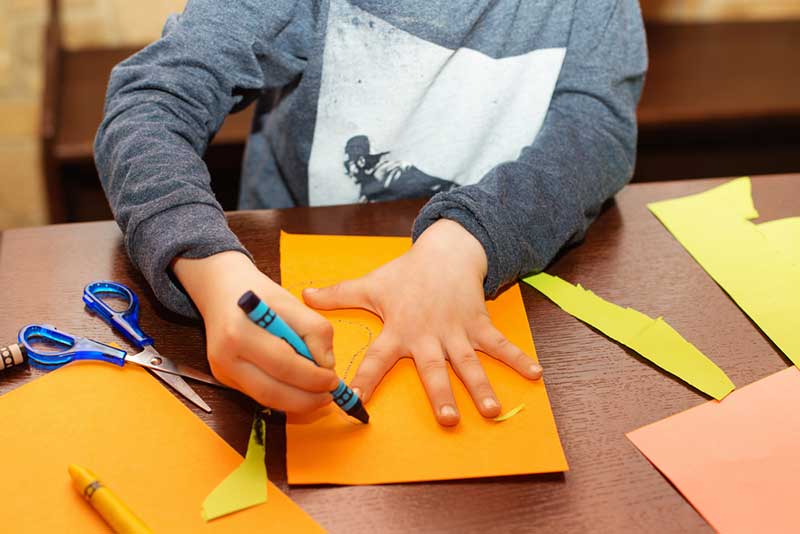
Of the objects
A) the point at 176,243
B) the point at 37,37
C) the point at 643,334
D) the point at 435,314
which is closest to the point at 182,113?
the point at 176,243

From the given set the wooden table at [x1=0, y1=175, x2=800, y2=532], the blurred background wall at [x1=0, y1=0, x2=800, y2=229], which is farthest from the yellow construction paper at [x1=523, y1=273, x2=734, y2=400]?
the blurred background wall at [x1=0, y1=0, x2=800, y2=229]

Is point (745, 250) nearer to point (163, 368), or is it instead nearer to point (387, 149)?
point (387, 149)

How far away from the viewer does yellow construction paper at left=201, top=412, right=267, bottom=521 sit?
47 cm

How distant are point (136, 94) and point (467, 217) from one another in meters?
0.30

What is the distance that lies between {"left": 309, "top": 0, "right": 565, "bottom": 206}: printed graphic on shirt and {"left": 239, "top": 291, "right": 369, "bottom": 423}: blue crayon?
38 cm

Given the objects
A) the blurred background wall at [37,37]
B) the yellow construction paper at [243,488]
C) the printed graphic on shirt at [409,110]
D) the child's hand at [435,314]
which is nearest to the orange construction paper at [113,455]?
the yellow construction paper at [243,488]

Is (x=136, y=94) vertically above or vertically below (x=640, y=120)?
above

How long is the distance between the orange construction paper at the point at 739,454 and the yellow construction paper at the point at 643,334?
0.9 inches

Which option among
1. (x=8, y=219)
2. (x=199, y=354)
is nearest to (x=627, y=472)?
(x=199, y=354)

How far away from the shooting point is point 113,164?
65 centimetres

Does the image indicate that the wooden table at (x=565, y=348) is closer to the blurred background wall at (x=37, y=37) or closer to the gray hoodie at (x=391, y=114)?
the gray hoodie at (x=391, y=114)

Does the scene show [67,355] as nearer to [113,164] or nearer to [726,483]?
[113,164]

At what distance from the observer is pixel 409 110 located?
83 centimetres

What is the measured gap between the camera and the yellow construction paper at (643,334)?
23.0 inches
